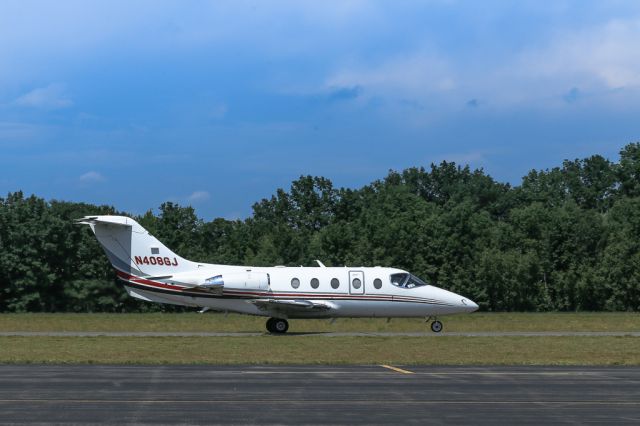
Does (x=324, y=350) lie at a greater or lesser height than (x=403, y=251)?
lesser

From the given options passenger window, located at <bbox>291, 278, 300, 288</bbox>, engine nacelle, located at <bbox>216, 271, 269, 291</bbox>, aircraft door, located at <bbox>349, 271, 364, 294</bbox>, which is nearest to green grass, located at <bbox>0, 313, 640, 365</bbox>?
engine nacelle, located at <bbox>216, 271, 269, 291</bbox>

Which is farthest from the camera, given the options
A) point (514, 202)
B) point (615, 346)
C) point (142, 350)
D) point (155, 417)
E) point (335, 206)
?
point (514, 202)

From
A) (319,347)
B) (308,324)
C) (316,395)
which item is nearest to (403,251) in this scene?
(308,324)

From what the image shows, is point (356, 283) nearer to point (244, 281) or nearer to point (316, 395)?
point (244, 281)

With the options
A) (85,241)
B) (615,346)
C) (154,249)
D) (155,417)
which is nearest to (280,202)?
(85,241)

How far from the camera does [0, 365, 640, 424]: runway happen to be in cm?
1494

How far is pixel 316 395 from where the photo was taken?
690 inches

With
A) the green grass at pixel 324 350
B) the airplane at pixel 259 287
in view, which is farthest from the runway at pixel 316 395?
the airplane at pixel 259 287

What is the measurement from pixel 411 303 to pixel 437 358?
11.7 m

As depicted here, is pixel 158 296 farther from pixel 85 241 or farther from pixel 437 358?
pixel 85 241

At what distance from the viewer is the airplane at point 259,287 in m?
36.7

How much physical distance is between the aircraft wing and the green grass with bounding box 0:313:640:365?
1.64 meters

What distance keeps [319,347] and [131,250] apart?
10.4 metres

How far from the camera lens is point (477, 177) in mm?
125062
